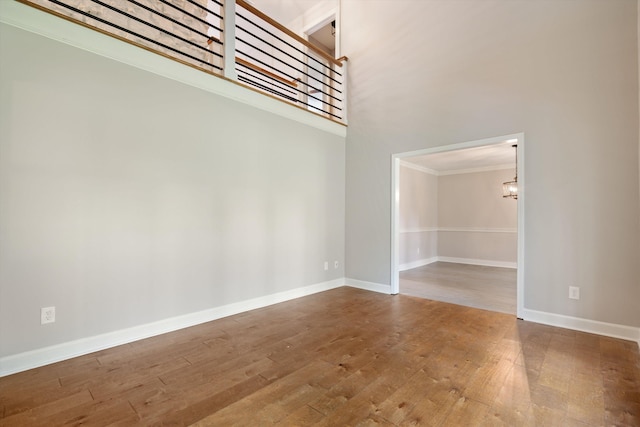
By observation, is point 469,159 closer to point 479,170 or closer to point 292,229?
point 479,170

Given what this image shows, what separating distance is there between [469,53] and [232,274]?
3.94 m

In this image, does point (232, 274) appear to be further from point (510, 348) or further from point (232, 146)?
point (510, 348)

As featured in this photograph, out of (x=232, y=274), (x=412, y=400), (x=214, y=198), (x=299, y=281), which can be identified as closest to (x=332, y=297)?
(x=299, y=281)

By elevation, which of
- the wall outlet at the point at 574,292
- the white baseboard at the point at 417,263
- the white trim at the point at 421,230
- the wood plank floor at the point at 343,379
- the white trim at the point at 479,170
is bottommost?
the white baseboard at the point at 417,263

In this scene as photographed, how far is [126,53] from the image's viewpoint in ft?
8.60

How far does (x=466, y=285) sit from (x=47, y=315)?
17.2 feet

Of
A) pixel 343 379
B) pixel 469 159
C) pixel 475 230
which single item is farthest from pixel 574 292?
pixel 475 230

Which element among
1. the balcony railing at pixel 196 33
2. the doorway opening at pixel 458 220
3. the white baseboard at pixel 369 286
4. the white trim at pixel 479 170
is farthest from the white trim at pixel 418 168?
the white baseboard at pixel 369 286

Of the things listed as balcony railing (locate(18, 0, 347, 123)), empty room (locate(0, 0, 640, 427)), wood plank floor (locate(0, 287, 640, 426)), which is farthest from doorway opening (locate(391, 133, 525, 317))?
balcony railing (locate(18, 0, 347, 123))

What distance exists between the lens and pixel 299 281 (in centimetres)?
417

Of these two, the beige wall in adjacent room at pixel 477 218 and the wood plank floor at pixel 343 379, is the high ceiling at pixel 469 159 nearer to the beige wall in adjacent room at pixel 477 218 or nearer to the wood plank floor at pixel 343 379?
the beige wall in adjacent room at pixel 477 218

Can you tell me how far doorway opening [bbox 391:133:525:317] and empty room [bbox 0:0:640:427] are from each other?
191 cm

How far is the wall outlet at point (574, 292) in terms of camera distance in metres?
2.93

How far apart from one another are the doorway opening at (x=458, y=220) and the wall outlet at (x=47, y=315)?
4529 millimetres
